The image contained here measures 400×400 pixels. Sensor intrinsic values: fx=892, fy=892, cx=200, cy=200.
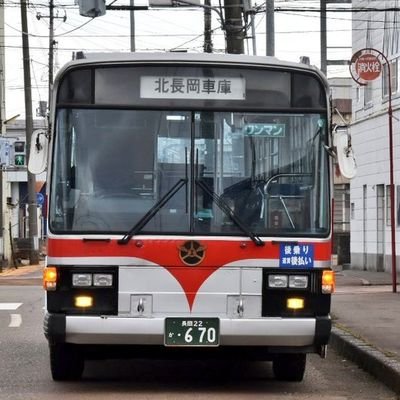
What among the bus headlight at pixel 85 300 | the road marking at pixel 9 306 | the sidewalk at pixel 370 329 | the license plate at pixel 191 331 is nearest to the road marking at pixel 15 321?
the road marking at pixel 9 306

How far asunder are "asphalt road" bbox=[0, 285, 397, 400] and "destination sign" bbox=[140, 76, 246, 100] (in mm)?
2732

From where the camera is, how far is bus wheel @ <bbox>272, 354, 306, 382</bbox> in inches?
349

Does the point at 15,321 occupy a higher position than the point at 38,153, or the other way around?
the point at 38,153

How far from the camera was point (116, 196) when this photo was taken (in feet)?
26.0

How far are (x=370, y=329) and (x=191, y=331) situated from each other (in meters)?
4.83

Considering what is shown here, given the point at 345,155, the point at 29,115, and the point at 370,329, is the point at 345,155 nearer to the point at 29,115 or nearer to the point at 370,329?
the point at 370,329

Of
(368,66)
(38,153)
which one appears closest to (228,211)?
(38,153)

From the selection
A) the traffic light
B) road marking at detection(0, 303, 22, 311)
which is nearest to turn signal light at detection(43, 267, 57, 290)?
road marking at detection(0, 303, 22, 311)

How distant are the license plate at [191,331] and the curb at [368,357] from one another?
197 cm

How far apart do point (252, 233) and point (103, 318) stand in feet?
4.93

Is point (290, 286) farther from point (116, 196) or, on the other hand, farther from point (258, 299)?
point (116, 196)

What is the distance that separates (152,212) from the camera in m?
7.85

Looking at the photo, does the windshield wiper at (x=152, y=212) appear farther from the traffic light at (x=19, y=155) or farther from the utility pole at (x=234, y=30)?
the traffic light at (x=19, y=155)

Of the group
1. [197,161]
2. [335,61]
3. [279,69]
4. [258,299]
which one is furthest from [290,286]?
[335,61]
